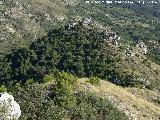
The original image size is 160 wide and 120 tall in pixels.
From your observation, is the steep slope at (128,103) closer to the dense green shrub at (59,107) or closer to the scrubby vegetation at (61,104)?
the scrubby vegetation at (61,104)

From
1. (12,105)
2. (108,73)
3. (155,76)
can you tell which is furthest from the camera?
(155,76)

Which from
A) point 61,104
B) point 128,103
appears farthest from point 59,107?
point 128,103

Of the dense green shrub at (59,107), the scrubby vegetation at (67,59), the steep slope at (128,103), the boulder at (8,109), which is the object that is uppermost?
the boulder at (8,109)

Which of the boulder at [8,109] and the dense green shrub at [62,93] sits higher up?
the boulder at [8,109]

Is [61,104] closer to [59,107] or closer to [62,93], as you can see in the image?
[59,107]

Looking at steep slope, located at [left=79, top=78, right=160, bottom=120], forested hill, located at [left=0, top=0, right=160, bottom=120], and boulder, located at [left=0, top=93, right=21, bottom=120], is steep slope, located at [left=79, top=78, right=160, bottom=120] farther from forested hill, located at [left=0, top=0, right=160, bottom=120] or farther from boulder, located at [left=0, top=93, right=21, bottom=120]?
boulder, located at [left=0, top=93, right=21, bottom=120]

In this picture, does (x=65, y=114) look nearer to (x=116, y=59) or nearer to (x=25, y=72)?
(x=116, y=59)

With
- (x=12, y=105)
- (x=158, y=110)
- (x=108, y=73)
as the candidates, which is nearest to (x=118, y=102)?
(x=158, y=110)

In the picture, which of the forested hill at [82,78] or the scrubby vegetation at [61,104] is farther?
the forested hill at [82,78]

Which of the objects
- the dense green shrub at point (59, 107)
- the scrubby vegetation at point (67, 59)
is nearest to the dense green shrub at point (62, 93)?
the dense green shrub at point (59, 107)

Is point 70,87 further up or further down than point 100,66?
further up

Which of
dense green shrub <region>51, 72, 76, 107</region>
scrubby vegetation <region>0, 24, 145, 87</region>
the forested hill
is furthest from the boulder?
scrubby vegetation <region>0, 24, 145, 87</region>
